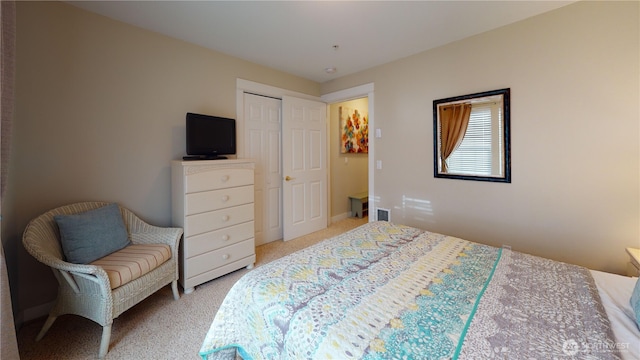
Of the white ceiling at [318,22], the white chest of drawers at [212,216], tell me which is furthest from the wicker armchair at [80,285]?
the white ceiling at [318,22]

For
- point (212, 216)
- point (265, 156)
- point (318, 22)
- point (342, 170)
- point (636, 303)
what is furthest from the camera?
point (342, 170)

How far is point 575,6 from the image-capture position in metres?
1.91

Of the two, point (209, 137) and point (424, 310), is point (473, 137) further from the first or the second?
point (209, 137)

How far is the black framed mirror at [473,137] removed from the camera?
228cm

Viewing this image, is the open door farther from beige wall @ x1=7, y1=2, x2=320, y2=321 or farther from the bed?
the bed

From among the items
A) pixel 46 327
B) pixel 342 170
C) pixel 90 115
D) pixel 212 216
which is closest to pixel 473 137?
pixel 342 170

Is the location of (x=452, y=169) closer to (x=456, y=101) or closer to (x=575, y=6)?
(x=456, y=101)

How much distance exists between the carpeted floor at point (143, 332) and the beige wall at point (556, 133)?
2.47 metres

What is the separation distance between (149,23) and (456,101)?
3090mm

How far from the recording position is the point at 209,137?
8.27 feet

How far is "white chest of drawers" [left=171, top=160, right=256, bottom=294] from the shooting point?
2.14 m

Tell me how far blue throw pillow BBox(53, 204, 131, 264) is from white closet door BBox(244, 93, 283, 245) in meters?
1.52

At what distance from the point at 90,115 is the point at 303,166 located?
7.77 feet

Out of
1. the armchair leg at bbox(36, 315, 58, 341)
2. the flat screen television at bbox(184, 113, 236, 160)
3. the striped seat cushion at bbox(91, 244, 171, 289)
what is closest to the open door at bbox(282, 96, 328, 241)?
the flat screen television at bbox(184, 113, 236, 160)
